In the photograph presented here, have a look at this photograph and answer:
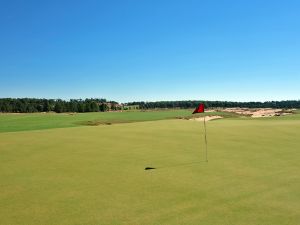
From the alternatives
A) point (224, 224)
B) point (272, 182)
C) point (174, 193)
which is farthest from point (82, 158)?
point (224, 224)

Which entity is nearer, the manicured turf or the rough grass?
the manicured turf

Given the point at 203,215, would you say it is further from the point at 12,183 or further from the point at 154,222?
the point at 12,183

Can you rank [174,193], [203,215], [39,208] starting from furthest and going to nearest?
[174,193], [39,208], [203,215]

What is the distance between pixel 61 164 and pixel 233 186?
940cm

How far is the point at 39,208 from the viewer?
32.9 feet

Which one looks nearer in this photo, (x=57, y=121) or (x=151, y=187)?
(x=151, y=187)

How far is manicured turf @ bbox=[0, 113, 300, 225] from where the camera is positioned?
9.29 metres

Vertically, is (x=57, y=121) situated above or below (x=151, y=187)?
above

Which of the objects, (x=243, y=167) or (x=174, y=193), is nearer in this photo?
(x=174, y=193)

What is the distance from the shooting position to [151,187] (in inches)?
488

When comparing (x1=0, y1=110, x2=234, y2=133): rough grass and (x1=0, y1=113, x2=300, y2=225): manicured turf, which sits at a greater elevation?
(x1=0, y1=110, x2=234, y2=133): rough grass

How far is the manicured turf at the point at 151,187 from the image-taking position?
929cm

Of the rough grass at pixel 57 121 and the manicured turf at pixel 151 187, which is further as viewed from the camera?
the rough grass at pixel 57 121

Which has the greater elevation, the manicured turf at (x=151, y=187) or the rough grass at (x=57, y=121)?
the rough grass at (x=57, y=121)
